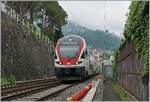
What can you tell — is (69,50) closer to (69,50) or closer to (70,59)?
(69,50)

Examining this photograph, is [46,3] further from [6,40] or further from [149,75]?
[149,75]

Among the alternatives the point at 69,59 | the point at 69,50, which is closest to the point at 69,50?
the point at 69,50

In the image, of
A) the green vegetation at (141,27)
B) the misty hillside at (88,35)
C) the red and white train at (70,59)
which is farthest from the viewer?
the misty hillside at (88,35)

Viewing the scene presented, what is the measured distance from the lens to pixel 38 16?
64.8 m

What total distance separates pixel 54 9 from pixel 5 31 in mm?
33342

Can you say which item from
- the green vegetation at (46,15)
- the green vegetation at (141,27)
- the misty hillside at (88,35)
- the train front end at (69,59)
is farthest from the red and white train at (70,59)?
the green vegetation at (46,15)

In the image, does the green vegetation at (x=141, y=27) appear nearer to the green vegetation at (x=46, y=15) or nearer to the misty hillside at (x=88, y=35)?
the misty hillside at (x=88, y=35)

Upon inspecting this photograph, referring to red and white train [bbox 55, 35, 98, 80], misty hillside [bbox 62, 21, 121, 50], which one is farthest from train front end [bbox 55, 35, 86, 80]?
misty hillside [bbox 62, 21, 121, 50]

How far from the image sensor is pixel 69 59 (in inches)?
1214

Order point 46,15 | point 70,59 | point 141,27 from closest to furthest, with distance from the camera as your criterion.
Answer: point 141,27 < point 70,59 < point 46,15

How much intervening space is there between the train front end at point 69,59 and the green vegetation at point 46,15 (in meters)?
28.2

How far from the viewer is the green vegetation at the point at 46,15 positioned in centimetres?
6070

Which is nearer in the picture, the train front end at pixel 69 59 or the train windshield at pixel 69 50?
the train front end at pixel 69 59

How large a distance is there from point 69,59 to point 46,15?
37.8 meters
